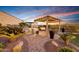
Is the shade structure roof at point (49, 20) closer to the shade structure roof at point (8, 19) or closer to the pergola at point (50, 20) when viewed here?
the pergola at point (50, 20)

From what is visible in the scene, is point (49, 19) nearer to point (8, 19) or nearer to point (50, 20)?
point (50, 20)

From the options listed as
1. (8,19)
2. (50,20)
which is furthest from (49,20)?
(8,19)

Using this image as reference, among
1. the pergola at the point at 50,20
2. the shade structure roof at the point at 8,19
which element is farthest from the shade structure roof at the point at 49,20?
the shade structure roof at the point at 8,19

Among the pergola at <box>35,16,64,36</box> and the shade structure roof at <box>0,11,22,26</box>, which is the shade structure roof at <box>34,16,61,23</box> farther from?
the shade structure roof at <box>0,11,22,26</box>

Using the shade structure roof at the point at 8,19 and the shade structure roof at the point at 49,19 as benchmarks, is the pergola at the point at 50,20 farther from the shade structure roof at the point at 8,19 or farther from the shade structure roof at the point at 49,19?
the shade structure roof at the point at 8,19

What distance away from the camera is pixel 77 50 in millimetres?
1995

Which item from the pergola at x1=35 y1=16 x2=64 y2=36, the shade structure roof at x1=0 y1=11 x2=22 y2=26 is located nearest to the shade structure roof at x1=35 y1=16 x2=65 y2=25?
the pergola at x1=35 y1=16 x2=64 y2=36

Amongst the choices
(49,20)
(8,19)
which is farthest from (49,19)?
(8,19)

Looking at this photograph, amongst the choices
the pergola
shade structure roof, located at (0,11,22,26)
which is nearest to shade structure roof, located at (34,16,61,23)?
the pergola

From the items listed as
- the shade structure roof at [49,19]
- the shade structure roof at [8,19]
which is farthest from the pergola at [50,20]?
the shade structure roof at [8,19]
